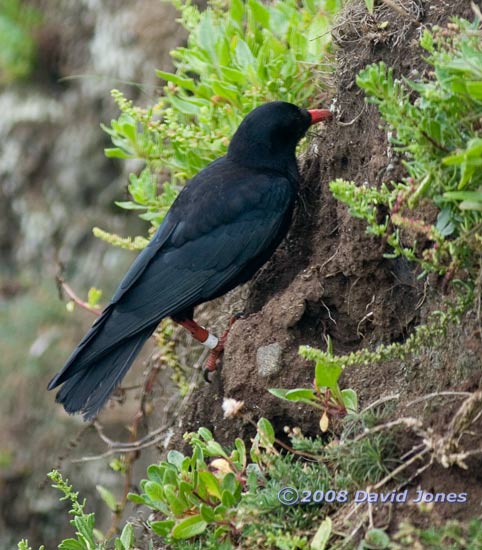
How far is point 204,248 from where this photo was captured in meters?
5.47

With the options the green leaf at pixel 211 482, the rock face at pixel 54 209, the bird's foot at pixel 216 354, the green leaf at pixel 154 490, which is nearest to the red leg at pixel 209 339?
the bird's foot at pixel 216 354

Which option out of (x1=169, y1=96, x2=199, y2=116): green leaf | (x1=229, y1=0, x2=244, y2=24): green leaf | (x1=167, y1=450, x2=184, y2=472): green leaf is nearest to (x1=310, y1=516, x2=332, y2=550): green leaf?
(x1=167, y1=450, x2=184, y2=472): green leaf

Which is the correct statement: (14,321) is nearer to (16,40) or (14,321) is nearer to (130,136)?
(16,40)

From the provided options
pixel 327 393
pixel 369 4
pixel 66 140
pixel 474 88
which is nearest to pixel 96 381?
pixel 327 393

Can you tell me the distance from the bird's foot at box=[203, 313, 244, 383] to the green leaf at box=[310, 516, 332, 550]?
196 cm

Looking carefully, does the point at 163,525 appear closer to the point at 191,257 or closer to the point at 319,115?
the point at 191,257

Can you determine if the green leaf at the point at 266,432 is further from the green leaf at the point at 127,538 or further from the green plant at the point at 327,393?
the green leaf at the point at 127,538

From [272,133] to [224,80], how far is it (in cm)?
38

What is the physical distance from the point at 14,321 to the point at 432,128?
21.5 ft

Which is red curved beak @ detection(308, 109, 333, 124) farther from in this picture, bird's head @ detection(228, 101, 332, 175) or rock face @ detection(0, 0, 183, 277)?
rock face @ detection(0, 0, 183, 277)

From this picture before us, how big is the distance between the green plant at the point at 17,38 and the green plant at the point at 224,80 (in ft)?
14.0

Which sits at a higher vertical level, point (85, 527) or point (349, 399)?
point (349, 399)

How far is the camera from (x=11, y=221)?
9.86 metres

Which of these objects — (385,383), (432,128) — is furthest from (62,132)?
(432,128)
